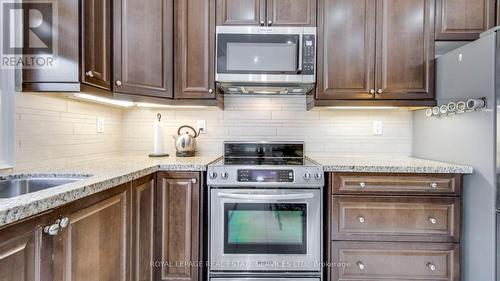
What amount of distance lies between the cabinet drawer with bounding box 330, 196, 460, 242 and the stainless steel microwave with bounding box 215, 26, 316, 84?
2.91ft

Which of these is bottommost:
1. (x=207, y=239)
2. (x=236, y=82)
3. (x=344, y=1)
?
(x=207, y=239)

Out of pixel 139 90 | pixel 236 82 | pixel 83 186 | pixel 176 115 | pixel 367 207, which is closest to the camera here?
pixel 83 186

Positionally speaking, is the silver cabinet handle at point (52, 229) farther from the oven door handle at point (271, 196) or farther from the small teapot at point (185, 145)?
the small teapot at point (185, 145)

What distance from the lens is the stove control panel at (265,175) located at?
1.73 metres

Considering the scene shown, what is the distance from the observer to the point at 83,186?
3.40ft

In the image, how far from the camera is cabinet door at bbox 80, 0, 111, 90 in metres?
1.42

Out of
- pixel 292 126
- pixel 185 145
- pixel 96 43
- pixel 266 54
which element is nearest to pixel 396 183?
pixel 292 126

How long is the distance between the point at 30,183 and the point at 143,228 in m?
0.58

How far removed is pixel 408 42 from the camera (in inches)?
77.3

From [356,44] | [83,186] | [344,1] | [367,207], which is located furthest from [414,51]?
[83,186]

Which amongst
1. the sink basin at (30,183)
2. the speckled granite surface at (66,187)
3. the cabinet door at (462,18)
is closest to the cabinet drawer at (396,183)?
the speckled granite surface at (66,187)

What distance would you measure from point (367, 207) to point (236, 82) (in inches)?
46.2

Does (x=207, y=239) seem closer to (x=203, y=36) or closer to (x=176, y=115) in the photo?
(x=176, y=115)

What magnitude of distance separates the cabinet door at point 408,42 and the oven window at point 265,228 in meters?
1.17
